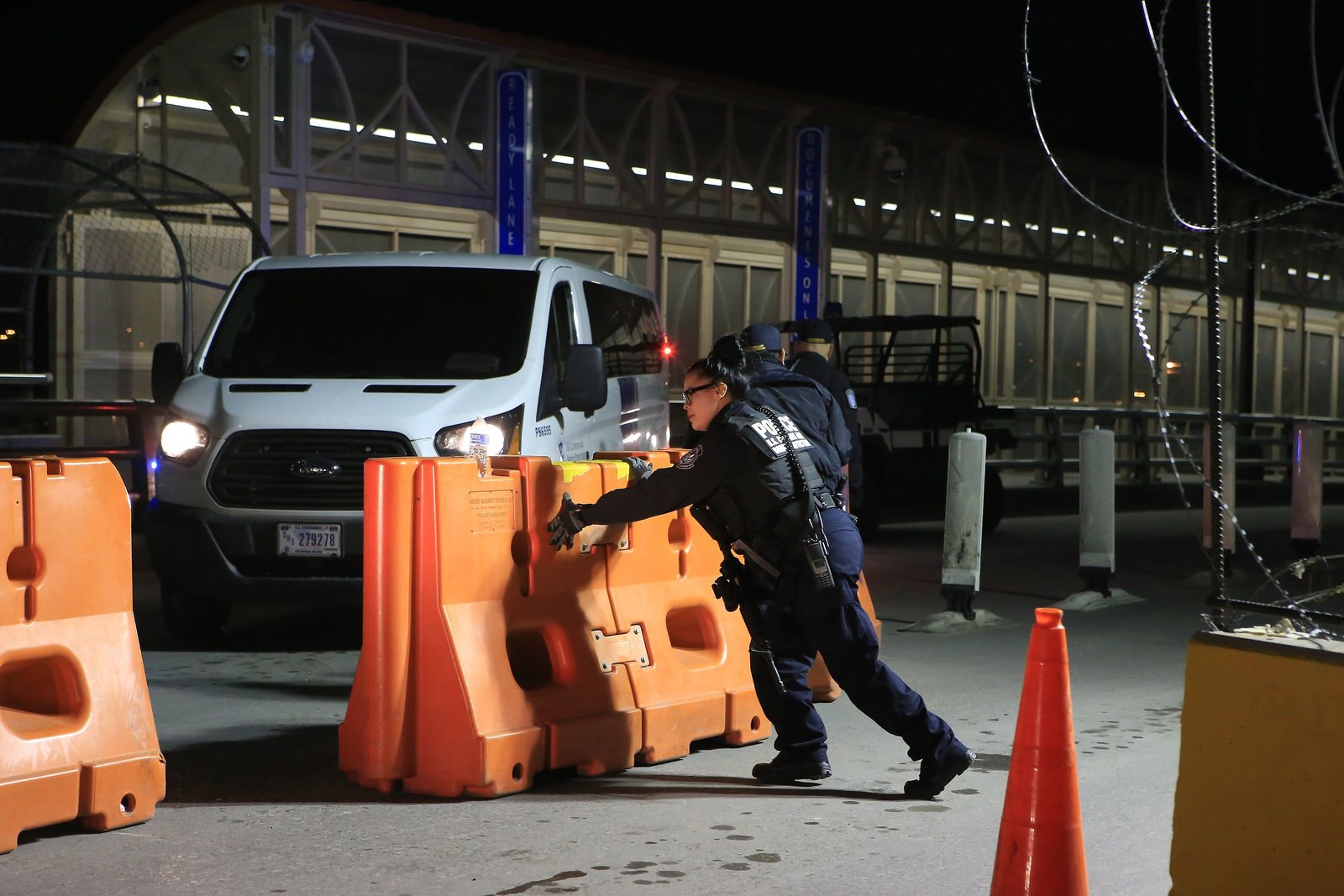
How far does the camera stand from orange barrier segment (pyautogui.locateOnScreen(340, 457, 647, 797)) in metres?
5.27

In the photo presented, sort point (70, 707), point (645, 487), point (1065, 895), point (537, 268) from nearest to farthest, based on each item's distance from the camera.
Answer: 1. point (1065, 895)
2. point (70, 707)
3. point (645, 487)
4. point (537, 268)

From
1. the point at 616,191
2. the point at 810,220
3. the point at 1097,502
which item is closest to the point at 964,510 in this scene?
the point at 1097,502

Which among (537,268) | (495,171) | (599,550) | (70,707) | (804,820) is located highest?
(495,171)

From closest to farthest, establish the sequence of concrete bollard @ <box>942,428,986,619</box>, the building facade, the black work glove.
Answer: the black work glove, concrete bollard @ <box>942,428,986,619</box>, the building facade

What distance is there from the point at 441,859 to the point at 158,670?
3.77m

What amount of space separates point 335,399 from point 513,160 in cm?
1200

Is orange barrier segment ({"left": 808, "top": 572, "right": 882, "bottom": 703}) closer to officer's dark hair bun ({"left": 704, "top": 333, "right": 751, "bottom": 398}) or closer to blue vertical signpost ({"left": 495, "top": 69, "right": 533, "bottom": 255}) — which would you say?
officer's dark hair bun ({"left": 704, "top": 333, "right": 751, "bottom": 398})

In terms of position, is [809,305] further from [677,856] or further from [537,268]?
[677,856]

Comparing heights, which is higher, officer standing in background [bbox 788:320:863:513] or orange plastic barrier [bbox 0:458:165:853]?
officer standing in background [bbox 788:320:863:513]

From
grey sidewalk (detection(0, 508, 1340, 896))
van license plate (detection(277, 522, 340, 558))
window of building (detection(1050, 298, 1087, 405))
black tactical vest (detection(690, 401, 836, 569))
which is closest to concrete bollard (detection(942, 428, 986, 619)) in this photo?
grey sidewalk (detection(0, 508, 1340, 896))

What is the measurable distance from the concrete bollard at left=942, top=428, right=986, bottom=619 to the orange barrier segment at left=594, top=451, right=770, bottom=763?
3046 millimetres

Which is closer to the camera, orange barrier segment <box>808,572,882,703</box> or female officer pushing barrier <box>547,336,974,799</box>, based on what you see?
female officer pushing barrier <box>547,336,974,799</box>

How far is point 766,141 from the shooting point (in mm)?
23359

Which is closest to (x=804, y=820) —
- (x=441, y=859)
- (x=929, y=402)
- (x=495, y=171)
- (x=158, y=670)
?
(x=441, y=859)
